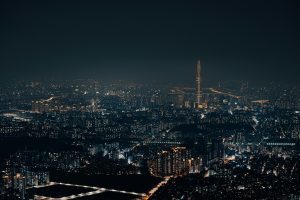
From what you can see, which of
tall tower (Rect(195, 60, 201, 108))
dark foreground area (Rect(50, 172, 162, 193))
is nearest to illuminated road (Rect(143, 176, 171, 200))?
dark foreground area (Rect(50, 172, 162, 193))

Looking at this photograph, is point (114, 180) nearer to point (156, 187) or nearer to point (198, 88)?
point (156, 187)

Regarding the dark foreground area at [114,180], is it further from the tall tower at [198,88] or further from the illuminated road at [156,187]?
the tall tower at [198,88]

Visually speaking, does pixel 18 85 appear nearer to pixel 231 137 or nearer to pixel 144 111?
pixel 144 111

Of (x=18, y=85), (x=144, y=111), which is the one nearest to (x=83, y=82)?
(x=18, y=85)

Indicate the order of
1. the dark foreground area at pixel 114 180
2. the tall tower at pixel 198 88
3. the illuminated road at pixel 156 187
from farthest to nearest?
the tall tower at pixel 198 88 → the dark foreground area at pixel 114 180 → the illuminated road at pixel 156 187

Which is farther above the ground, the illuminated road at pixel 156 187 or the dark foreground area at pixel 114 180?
the dark foreground area at pixel 114 180

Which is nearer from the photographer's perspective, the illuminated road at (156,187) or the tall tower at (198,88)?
the illuminated road at (156,187)

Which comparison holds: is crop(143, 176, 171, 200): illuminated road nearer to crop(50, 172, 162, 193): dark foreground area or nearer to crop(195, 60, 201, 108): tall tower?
crop(50, 172, 162, 193): dark foreground area

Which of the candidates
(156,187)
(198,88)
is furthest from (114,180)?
(198,88)

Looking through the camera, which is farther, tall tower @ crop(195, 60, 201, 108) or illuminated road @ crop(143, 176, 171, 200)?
tall tower @ crop(195, 60, 201, 108)

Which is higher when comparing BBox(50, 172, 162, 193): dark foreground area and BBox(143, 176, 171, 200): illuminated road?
BBox(50, 172, 162, 193): dark foreground area

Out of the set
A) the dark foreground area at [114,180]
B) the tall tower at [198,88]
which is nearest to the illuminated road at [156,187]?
the dark foreground area at [114,180]
